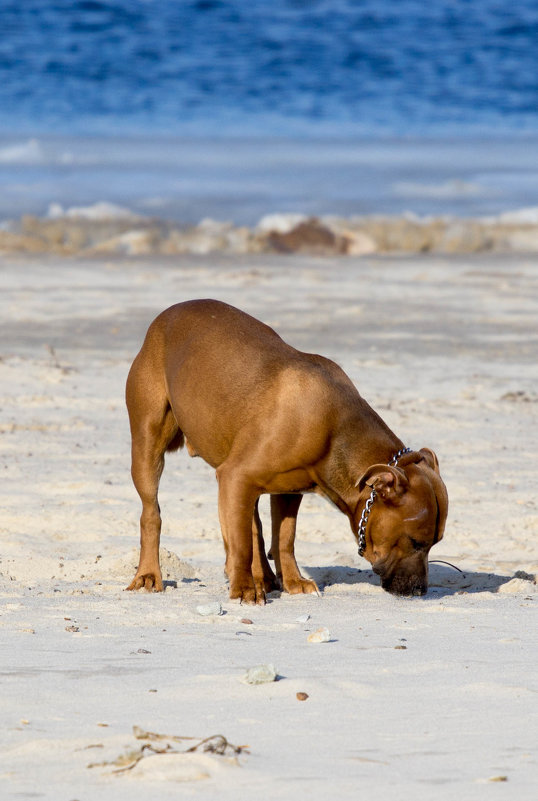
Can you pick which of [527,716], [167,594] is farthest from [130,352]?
[527,716]

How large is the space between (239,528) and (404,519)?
0.84m

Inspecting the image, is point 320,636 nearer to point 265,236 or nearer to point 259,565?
point 259,565

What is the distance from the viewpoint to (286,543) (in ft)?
21.1

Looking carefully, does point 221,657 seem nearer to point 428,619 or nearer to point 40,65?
point 428,619

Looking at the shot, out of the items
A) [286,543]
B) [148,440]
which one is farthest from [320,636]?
[148,440]

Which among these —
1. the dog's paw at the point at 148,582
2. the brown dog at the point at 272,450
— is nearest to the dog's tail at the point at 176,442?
the brown dog at the point at 272,450

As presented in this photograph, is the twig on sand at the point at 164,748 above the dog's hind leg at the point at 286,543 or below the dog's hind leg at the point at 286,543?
above

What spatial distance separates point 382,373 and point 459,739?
8208mm

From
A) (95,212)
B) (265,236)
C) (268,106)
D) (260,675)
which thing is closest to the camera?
(260,675)

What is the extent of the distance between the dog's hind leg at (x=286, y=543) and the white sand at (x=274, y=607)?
0.24 meters

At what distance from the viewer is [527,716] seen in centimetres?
391

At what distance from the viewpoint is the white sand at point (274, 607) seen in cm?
343

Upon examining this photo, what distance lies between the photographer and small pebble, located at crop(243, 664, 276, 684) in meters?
4.20

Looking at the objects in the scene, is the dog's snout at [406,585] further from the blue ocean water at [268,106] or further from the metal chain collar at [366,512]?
the blue ocean water at [268,106]
